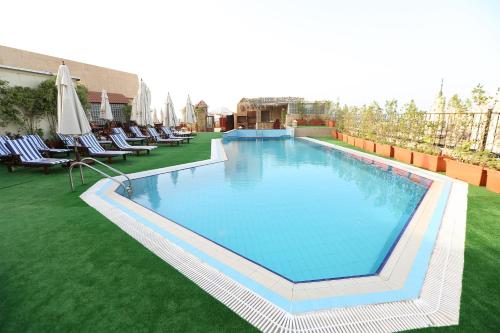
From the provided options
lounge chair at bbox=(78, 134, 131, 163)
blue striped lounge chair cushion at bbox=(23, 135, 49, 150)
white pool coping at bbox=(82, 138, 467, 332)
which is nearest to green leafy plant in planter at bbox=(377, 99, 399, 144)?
white pool coping at bbox=(82, 138, 467, 332)

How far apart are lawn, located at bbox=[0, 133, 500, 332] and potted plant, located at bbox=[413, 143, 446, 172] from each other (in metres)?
3.82

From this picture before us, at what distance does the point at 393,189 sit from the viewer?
725 centimetres

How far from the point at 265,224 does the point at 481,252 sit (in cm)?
323

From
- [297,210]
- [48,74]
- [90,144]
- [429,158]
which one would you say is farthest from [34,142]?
[429,158]

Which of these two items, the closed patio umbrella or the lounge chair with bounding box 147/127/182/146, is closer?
the closed patio umbrella

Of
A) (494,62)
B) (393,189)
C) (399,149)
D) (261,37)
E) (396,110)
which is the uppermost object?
(261,37)

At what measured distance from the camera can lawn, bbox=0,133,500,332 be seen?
225 cm

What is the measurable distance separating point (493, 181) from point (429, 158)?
8.50 ft

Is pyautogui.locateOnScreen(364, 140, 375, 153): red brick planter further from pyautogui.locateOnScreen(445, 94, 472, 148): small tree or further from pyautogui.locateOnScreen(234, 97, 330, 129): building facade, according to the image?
pyautogui.locateOnScreen(234, 97, 330, 129): building facade

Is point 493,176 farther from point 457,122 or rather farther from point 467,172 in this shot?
point 457,122

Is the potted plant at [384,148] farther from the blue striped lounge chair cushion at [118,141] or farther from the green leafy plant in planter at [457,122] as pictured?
the blue striped lounge chair cushion at [118,141]

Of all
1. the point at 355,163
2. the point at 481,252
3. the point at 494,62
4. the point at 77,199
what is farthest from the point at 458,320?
the point at 494,62

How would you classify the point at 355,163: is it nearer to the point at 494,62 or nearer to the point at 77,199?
the point at 494,62

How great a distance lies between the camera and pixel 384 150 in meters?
11.8
